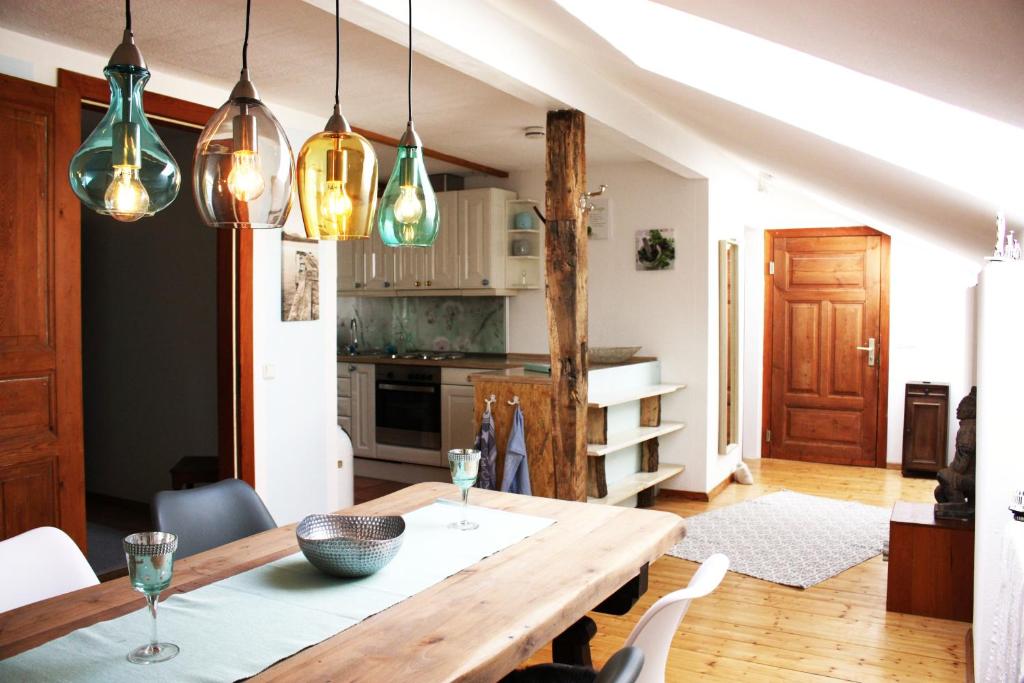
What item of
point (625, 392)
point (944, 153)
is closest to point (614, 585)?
point (944, 153)

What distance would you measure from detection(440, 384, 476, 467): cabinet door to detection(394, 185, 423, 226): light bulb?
4.29 meters

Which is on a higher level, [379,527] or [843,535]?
[379,527]

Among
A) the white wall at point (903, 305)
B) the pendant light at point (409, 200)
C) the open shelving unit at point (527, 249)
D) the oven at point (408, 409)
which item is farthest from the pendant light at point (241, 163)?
the white wall at point (903, 305)

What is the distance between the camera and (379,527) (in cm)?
213

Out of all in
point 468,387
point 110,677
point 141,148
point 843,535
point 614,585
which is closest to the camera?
point 110,677

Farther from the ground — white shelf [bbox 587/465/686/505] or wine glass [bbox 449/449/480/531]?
wine glass [bbox 449/449/480/531]

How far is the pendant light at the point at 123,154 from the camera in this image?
1481 mm

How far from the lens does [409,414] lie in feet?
21.5

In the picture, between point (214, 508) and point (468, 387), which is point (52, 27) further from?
point (468, 387)

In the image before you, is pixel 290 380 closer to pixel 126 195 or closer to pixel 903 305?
pixel 126 195

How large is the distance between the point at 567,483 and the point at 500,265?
284 centimetres

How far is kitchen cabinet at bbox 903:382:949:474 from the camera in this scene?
693 cm

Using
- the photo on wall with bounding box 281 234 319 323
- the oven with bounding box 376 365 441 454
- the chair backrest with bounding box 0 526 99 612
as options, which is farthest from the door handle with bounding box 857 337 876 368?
the chair backrest with bounding box 0 526 99 612

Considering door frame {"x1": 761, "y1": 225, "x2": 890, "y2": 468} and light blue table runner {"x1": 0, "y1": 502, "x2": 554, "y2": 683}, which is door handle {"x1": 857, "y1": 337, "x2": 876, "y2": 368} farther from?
light blue table runner {"x1": 0, "y1": 502, "x2": 554, "y2": 683}
